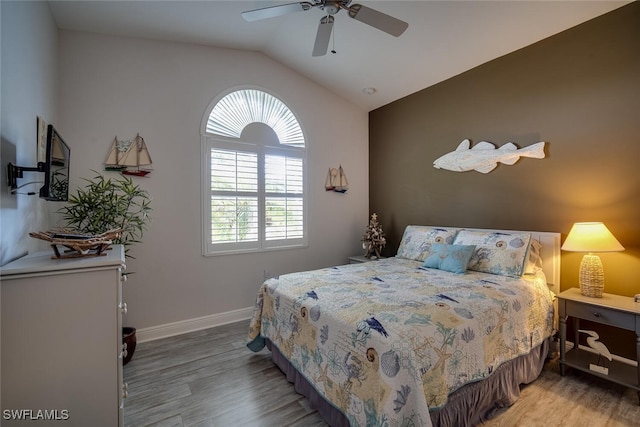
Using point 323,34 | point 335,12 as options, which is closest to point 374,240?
point 323,34

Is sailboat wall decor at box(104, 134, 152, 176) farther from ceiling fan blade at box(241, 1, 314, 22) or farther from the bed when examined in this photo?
the bed

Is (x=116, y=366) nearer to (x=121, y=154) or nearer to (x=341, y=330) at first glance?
(x=341, y=330)

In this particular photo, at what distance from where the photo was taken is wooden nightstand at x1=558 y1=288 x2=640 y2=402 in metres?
1.94

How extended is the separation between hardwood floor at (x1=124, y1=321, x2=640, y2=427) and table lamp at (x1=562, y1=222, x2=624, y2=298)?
2.36 feet

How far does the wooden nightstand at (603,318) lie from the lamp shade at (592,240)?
0.39 meters

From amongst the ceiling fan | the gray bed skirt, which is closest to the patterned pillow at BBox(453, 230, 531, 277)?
the gray bed skirt

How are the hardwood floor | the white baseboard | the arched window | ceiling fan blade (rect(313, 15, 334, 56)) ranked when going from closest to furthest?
the hardwood floor, ceiling fan blade (rect(313, 15, 334, 56)), the white baseboard, the arched window

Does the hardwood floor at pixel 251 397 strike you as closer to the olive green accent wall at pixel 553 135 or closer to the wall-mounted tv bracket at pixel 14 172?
the olive green accent wall at pixel 553 135

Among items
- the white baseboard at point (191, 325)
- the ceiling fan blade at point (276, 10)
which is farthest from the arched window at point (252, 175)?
the ceiling fan blade at point (276, 10)

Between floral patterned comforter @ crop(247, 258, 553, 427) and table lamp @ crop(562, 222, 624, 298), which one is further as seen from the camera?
table lamp @ crop(562, 222, 624, 298)

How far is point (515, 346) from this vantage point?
1.99 m

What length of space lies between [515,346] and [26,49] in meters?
3.82

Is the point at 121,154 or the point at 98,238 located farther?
the point at 121,154

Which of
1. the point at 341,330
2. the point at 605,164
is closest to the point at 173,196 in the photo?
the point at 341,330
